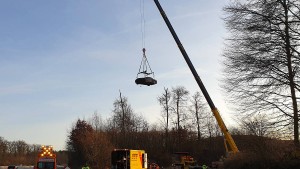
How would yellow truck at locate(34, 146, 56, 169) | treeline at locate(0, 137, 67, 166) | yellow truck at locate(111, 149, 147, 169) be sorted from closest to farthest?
yellow truck at locate(111, 149, 147, 169) < yellow truck at locate(34, 146, 56, 169) < treeline at locate(0, 137, 67, 166)

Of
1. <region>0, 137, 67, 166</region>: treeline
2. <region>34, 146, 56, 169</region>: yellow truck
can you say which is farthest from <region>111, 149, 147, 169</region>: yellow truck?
<region>0, 137, 67, 166</region>: treeline

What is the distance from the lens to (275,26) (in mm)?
19203

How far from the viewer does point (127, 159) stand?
27641 mm

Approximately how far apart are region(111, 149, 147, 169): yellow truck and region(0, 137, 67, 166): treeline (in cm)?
8858

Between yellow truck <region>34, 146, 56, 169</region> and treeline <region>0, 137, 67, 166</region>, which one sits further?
treeline <region>0, 137, 67, 166</region>

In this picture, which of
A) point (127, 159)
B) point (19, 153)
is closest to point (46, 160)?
point (127, 159)

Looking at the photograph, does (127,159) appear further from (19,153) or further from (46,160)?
(19,153)

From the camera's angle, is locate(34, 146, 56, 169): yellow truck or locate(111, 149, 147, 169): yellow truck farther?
locate(34, 146, 56, 169): yellow truck

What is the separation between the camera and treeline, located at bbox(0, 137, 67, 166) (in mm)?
114225

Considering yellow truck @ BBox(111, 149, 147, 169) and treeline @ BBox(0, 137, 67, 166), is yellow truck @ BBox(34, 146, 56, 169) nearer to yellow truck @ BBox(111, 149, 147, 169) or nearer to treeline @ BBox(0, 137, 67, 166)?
yellow truck @ BBox(111, 149, 147, 169)

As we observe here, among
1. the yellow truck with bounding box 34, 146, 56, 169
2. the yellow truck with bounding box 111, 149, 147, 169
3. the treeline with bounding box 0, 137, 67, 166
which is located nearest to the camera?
the yellow truck with bounding box 111, 149, 147, 169

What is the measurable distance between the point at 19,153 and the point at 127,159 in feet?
397

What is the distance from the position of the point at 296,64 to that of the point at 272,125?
3.54 metres

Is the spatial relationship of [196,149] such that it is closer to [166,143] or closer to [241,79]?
[166,143]
